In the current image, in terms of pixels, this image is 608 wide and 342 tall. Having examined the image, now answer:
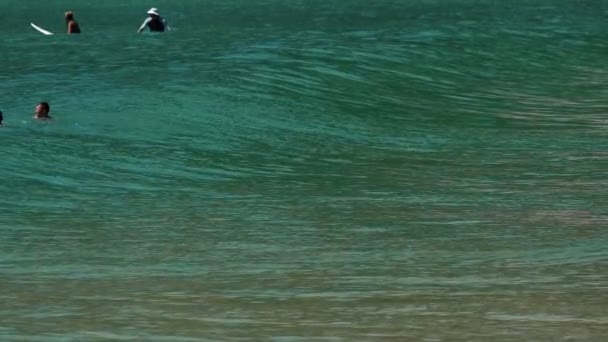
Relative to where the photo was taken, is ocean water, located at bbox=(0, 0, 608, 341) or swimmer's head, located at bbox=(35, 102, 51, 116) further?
swimmer's head, located at bbox=(35, 102, 51, 116)

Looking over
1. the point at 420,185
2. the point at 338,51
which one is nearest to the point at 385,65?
the point at 338,51

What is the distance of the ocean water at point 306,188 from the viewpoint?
A: 467 inches

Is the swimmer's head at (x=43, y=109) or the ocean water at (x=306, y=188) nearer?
the ocean water at (x=306, y=188)

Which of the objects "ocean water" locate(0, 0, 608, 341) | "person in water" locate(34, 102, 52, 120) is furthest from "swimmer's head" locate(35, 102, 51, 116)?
"ocean water" locate(0, 0, 608, 341)

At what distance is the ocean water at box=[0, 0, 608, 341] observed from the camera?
11859 millimetres

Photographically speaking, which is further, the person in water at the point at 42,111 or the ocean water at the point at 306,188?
the person in water at the point at 42,111

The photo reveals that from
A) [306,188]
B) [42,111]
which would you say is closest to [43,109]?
[42,111]

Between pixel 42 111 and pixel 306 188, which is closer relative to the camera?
pixel 306 188

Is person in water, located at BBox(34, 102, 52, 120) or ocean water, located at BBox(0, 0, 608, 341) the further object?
person in water, located at BBox(34, 102, 52, 120)

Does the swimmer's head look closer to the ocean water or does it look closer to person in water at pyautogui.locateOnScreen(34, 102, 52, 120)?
person in water at pyautogui.locateOnScreen(34, 102, 52, 120)

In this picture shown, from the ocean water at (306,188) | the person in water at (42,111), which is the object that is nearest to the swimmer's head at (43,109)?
the person in water at (42,111)

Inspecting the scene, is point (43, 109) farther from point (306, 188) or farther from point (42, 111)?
point (306, 188)

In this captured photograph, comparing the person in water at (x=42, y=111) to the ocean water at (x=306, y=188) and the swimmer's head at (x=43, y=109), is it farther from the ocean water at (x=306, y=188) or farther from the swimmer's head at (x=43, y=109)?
the ocean water at (x=306, y=188)

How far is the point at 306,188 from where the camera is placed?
19.3 m
